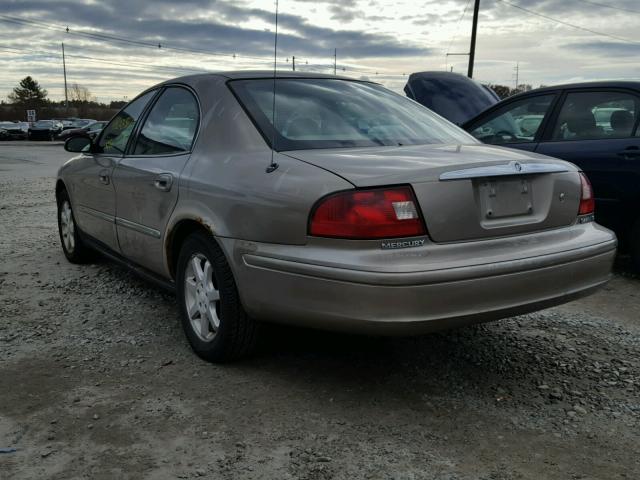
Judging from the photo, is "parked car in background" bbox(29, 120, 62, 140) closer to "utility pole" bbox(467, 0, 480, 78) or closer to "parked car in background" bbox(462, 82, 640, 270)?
"utility pole" bbox(467, 0, 480, 78)

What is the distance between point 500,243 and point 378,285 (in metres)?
0.63

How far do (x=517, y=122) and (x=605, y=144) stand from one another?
99 centimetres

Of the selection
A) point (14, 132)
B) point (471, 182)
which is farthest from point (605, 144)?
point (14, 132)

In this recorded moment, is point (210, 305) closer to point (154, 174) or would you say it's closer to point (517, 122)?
point (154, 174)

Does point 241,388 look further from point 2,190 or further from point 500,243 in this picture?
point 2,190

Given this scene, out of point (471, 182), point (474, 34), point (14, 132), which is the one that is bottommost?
point (14, 132)

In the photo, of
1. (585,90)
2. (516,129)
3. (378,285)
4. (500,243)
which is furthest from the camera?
(516,129)

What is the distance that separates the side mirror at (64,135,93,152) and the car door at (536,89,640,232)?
3.72m

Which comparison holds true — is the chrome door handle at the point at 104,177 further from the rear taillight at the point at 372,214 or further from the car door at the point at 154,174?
the rear taillight at the point at 372,214

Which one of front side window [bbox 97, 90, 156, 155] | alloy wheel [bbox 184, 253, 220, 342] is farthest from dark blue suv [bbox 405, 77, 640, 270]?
alloy wheel [bbox 184, 253, 220, 342]

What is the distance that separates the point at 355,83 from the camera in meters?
4.03

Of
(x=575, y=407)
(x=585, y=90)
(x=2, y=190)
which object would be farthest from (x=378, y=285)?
(x=2, y=190)

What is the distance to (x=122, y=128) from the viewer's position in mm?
4566

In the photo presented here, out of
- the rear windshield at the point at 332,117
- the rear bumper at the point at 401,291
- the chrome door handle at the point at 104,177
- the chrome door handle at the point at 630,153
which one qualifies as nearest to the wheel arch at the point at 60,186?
the chrome door handle at the point at 104,177
